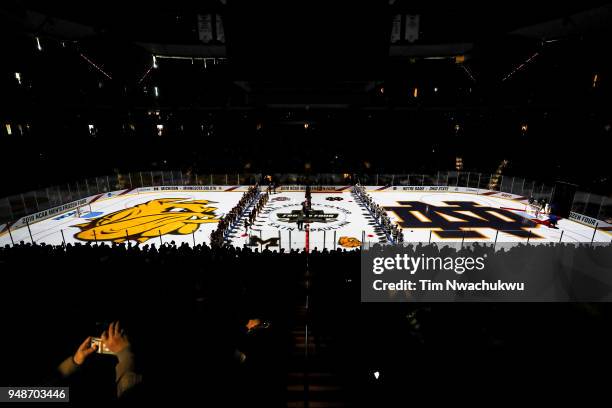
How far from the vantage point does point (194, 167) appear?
35250 millimetres

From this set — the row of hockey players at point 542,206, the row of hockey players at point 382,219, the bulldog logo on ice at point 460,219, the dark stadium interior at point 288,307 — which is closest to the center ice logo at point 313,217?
the row of hockey players at point 382,219

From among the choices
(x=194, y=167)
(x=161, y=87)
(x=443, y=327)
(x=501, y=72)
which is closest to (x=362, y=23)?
(x=443, y=327)

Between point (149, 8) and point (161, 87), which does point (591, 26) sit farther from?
point (161, 87)

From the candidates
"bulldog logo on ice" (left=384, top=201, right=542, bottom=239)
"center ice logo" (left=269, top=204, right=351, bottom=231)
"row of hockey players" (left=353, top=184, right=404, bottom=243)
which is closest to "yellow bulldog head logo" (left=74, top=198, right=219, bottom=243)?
"center ice logo" (left=269, top=204, right=351, bottom=231)

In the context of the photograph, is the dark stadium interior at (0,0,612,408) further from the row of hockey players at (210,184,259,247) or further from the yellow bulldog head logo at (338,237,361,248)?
the yellow bulldog head logo at (338,237,361,248)

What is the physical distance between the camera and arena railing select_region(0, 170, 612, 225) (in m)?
18.9

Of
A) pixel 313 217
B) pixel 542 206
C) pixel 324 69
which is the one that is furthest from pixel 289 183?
pixel 324 69

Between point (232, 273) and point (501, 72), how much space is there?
992 cm

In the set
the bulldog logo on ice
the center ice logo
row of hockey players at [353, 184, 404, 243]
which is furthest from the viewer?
the center ice logo

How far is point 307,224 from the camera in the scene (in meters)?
18.2

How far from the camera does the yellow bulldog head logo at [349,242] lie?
15133 mm

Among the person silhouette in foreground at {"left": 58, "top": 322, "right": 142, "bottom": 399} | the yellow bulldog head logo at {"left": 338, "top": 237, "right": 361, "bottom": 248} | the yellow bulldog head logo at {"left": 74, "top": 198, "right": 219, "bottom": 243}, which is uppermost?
the person silhouette in foreground at {"left": 58, "top": 322, "right": 142, "bottom": 399}
